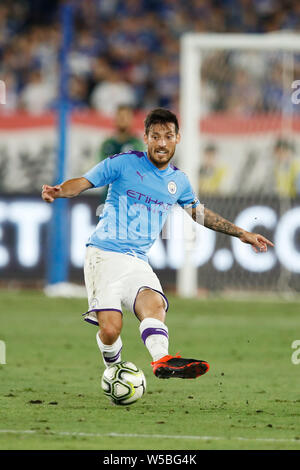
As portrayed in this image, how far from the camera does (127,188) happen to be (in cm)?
689

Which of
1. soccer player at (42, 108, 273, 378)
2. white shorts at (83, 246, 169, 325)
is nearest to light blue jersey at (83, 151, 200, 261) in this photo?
soccer player at (42, 108, 273, 378)

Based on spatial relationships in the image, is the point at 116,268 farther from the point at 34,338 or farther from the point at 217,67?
the point at 217,67

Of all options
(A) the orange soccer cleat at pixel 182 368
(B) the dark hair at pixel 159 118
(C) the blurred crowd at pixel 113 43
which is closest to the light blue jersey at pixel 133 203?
(B) the dark hair at pixel 159 118

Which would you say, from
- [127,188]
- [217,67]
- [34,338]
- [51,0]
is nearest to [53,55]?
[51,0]

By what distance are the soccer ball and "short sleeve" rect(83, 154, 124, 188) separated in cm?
119

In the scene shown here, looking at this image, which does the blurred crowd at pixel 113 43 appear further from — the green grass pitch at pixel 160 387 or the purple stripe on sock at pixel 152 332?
the purple stripe on sock at pixel 152 332

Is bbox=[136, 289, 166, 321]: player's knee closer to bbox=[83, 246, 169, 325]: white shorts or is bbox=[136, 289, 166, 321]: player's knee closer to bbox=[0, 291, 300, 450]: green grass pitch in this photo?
bbox=[83, 246, 169, 325]: white shorts

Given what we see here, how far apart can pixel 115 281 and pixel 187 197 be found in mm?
849

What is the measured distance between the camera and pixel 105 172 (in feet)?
22.2

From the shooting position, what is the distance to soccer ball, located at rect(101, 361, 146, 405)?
6.52 meters

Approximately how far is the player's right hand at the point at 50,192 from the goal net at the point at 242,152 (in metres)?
8.05

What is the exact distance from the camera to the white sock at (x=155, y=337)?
20.8ft

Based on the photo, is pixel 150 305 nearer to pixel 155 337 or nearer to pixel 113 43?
pixel 155 337
